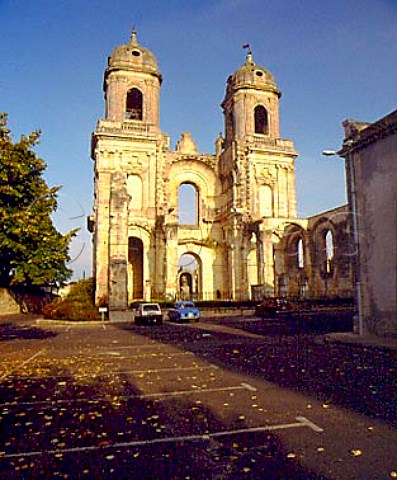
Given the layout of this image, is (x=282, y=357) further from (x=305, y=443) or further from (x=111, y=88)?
(x=111, y=88)

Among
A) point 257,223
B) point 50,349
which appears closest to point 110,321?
point 50,349

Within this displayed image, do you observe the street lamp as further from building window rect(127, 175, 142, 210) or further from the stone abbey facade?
building window rect(127, 175, 142, 210)

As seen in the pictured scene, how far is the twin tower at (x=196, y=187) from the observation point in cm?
3888

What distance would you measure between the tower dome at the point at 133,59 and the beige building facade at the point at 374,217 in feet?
101

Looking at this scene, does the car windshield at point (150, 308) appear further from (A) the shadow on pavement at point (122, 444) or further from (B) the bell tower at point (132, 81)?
(B) the bell tower at point (132, 81)

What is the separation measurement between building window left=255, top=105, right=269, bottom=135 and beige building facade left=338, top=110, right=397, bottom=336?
3008cm

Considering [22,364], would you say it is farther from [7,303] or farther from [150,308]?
[7,303]

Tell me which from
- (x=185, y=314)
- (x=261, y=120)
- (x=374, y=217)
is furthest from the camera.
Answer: (x=261, y=120)

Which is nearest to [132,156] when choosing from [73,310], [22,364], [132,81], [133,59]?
[132,81]

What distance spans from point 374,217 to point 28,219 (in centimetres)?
2017

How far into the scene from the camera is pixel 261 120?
47375 mm

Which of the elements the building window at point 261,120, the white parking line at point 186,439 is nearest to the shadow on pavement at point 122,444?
the white parking line at point 186,439

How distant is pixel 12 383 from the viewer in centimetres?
905

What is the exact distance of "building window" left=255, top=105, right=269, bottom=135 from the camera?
4616 cm
